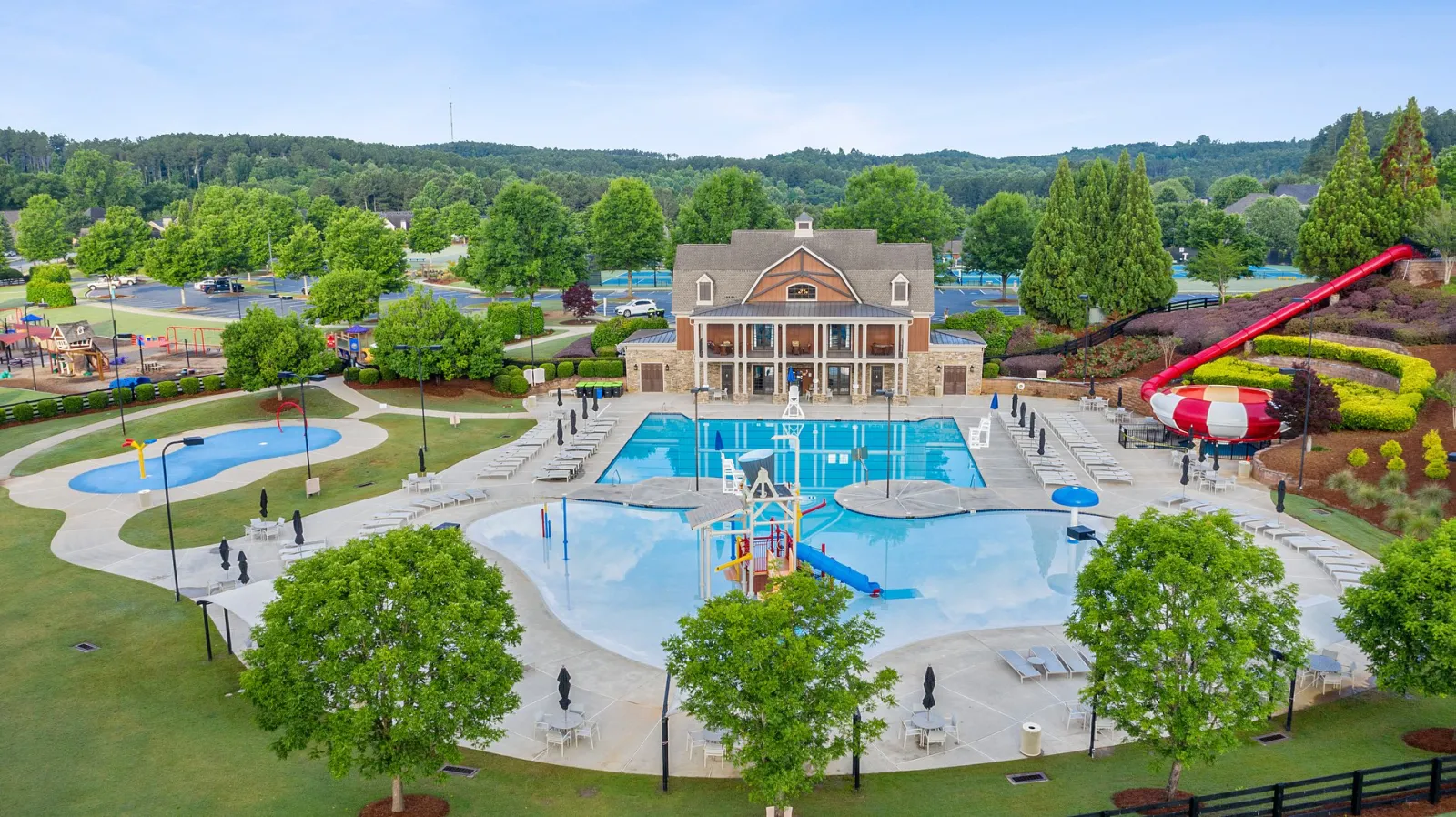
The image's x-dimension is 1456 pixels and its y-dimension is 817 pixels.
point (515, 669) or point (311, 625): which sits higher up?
point (311, 625)

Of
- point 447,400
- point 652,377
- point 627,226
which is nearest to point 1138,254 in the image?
point 652,377

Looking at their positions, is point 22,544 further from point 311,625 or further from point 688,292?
point 688,292

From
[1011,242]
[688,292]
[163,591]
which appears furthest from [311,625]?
[1011,242]

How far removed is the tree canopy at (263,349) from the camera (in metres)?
52.2

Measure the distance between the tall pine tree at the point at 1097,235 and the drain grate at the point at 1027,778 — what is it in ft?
173

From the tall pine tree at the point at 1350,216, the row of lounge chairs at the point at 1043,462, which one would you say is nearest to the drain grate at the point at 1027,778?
the row of lounge chairs at the point at 1043,462

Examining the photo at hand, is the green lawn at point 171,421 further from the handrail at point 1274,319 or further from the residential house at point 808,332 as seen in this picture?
the handrail at point 1274,319

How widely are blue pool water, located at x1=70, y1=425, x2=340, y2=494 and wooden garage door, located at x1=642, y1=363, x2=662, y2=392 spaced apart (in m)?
17.8

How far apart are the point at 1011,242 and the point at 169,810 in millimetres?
84142

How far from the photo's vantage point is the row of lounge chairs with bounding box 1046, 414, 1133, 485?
137ft

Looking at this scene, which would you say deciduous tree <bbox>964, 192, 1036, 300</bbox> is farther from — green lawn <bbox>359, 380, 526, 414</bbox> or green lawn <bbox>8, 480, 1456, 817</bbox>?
green lawn <bbox>8, 480, 1456, 817</bbox>

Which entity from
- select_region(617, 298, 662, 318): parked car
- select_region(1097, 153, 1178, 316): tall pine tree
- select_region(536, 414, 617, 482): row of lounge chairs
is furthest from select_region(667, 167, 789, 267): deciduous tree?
select_region(536, 414, 617, 482): row of lounge chairs

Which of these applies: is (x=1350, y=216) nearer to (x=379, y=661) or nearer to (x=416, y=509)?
(x=416, y=509)

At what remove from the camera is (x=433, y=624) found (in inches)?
707
